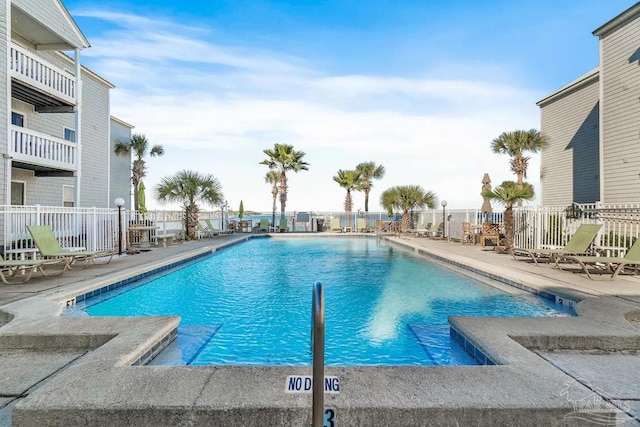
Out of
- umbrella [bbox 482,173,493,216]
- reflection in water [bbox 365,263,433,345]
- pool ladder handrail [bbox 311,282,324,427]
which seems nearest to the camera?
pool ladder handrail [bbox 311,282,324,427]

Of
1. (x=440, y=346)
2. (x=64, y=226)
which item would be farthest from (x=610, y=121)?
(x=64, y=226)

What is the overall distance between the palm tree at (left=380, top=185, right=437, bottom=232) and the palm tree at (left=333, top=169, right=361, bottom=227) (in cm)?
665

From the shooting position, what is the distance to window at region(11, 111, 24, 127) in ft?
37.9

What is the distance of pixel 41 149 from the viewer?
420 inches

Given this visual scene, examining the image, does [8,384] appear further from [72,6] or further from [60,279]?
[72,6]

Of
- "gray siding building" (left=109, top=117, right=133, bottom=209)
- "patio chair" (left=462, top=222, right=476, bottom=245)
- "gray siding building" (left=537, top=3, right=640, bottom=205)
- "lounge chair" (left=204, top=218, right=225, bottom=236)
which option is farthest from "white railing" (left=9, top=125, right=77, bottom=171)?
"gray siding building" (left=537, top=3, right=640, bottom=205)

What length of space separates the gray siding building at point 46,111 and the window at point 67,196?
39 millimetres

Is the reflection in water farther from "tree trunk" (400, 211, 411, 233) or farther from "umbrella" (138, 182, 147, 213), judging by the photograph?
"tree trunk" (400, 211, 411, 233)

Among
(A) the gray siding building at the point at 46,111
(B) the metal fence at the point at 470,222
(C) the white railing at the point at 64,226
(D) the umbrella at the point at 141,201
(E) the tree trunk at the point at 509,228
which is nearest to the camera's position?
(C) the white railing at the point at 64,226

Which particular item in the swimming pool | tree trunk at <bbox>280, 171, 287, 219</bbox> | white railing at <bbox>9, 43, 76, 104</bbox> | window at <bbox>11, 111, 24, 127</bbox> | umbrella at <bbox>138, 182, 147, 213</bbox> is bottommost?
the swimming pool

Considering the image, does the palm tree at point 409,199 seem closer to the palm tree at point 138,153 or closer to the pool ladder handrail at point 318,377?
the palm tree at point 138,153

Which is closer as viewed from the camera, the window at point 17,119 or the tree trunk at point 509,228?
the tree trunk at point 509,228

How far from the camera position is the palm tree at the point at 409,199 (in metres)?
19.8

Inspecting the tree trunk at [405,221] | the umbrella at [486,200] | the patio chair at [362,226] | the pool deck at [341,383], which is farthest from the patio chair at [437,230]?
the pool deck at [341,383]
